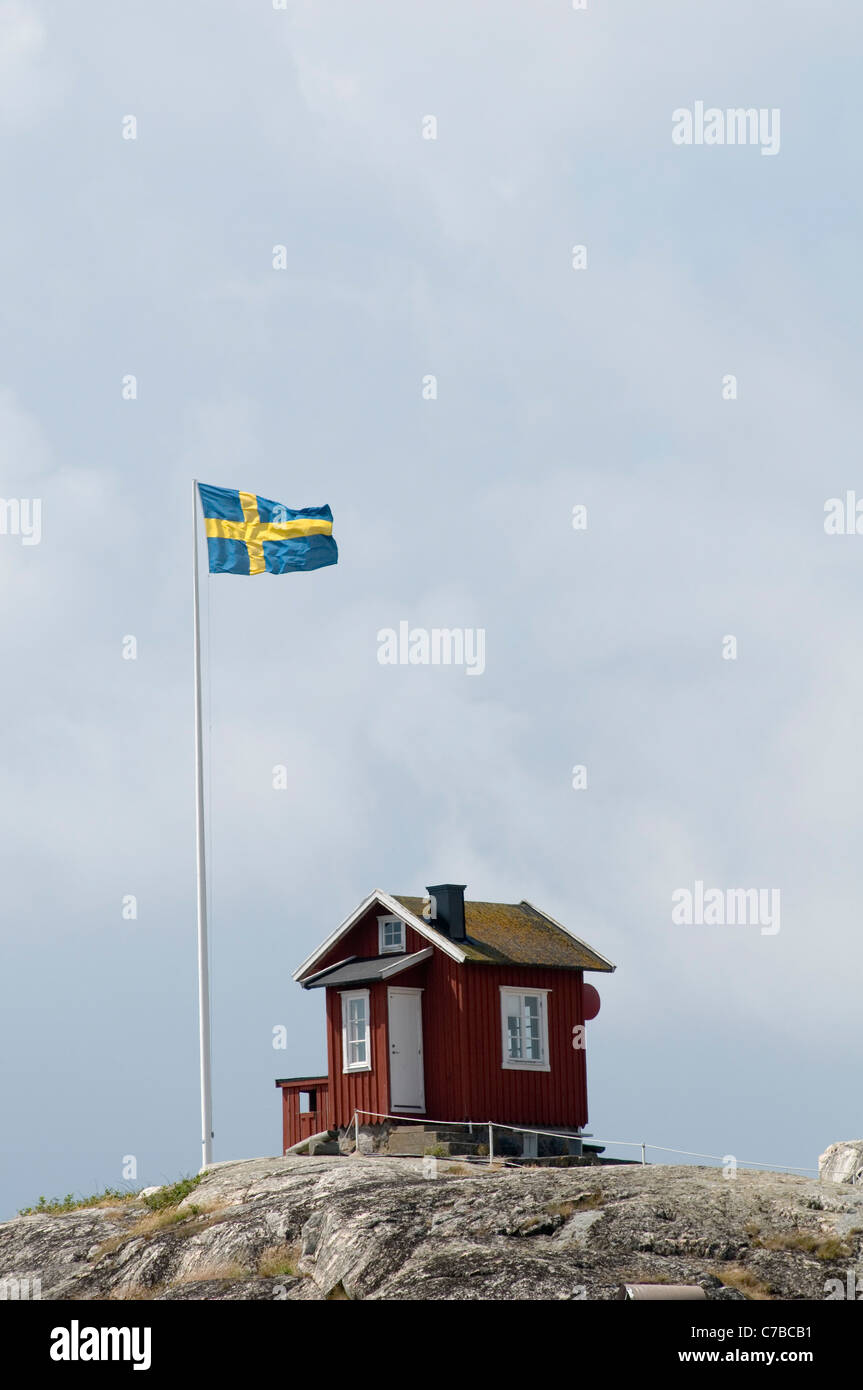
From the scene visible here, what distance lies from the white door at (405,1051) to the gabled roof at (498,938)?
153 cm

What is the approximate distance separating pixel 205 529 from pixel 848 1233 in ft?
64.5

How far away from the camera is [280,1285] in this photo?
1005 inches

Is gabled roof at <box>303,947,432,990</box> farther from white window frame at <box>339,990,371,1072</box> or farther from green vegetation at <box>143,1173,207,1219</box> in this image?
green vegetation at <box>143,1173,207,1219</box>

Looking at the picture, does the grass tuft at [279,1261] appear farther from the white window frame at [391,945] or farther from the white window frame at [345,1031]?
the white window frame at [391,945]

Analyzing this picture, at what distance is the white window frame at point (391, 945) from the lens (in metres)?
39.4

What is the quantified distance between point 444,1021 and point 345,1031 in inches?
99.7

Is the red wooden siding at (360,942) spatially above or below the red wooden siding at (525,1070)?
above

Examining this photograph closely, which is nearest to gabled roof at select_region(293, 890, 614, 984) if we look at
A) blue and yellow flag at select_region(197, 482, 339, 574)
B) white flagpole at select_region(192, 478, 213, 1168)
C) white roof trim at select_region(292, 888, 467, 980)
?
white roof trim at select_region(292, 888, 467, 980)

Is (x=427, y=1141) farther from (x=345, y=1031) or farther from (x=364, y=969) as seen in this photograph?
(x=364, y=969)

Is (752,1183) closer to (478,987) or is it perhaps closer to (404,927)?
(478,987)

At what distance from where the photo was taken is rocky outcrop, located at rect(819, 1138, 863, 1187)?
118 feet

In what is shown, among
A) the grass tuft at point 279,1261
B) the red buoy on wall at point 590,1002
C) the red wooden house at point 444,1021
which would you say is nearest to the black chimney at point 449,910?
the red wooden house at point 444,1021

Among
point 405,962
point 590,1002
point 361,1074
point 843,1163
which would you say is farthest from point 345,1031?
point 843,1163
